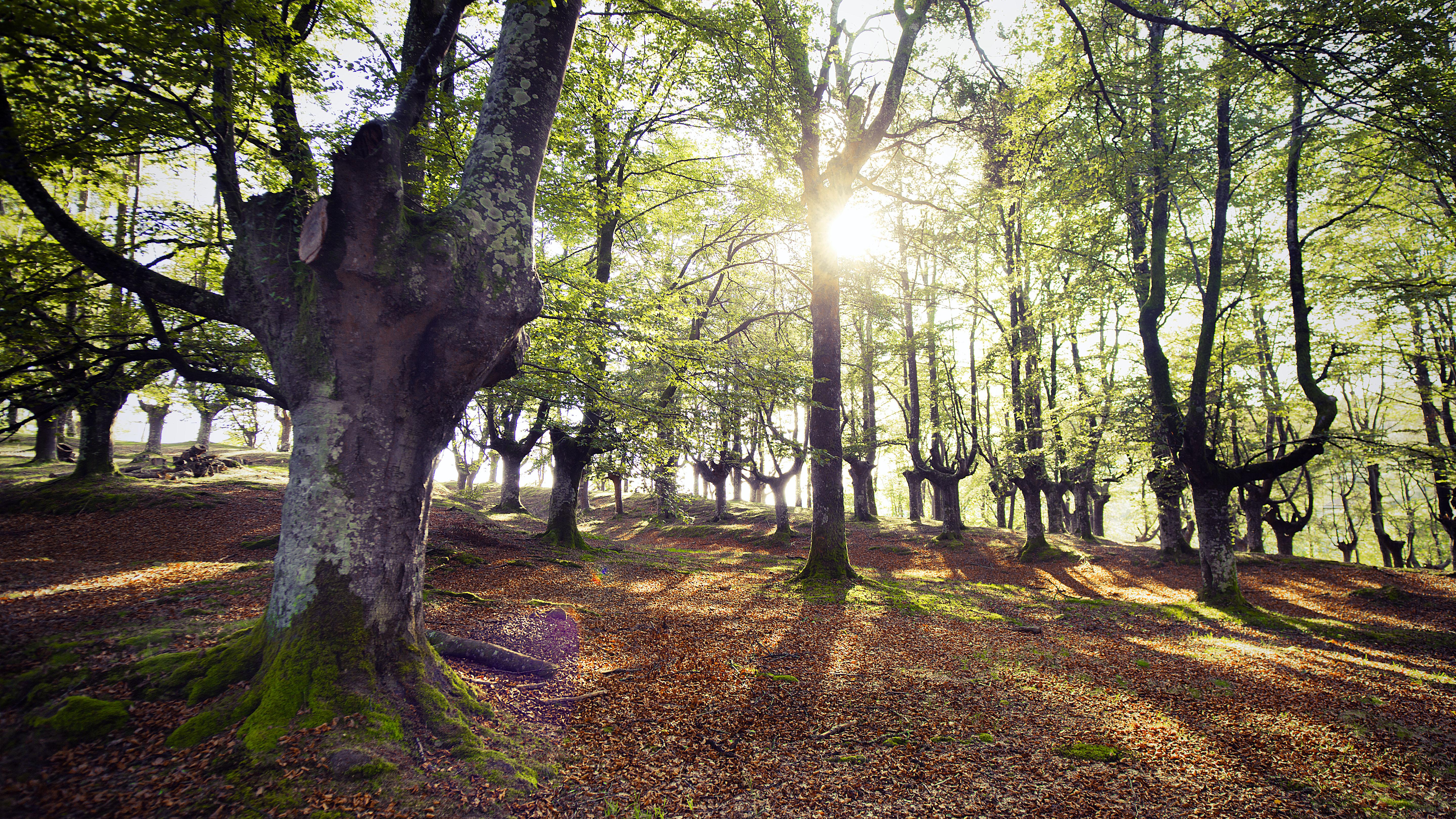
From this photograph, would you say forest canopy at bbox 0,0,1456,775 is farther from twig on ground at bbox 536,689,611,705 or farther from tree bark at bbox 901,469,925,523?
tree bark at bbox 901,469,925,523

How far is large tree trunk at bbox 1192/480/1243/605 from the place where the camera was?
9727 millimetres

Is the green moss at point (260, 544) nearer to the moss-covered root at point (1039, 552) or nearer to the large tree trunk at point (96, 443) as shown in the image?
the large tree trunk at point (96, 443)

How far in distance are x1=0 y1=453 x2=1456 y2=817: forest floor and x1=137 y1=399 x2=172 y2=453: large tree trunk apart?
18777 millimetres

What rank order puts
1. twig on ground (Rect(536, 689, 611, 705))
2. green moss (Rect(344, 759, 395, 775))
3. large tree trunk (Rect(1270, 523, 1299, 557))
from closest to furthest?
green moss (Rect(344, 759, 395, 775))
twig on ground (Rect(536, 689, 611, 705))
large tree trunk (Rect(1270, 523, 1299, 557))

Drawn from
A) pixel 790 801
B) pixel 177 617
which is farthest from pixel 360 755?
pixel 177 617

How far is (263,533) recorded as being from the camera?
34.3 feet

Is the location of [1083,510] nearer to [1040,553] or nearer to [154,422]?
[1040,553]

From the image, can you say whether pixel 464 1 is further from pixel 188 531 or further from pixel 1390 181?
pixel 1390 181

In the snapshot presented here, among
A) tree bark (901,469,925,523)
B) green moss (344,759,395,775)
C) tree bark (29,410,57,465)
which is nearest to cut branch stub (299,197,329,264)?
green moss (344,759,395,775)

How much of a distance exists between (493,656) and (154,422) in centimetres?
3352

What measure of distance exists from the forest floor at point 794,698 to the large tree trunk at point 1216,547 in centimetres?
56

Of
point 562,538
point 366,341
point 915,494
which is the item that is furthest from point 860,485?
point 366,341

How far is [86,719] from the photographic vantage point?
2855mm

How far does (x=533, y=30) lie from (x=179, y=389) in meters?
14.3
